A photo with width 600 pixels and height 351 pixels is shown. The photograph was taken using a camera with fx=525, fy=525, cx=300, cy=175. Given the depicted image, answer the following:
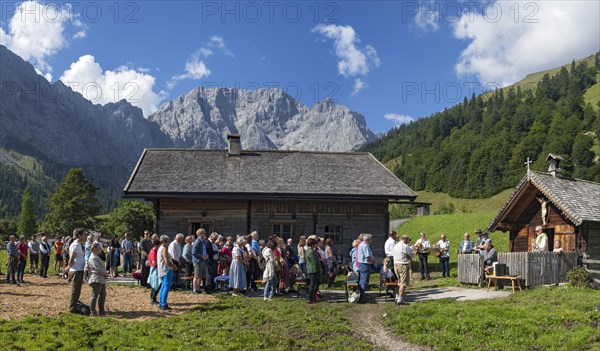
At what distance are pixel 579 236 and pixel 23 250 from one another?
72.2 ft

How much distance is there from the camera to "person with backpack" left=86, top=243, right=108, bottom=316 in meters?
13.2

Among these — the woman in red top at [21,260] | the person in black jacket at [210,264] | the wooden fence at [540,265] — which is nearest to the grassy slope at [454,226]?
the wooden fence at [540,265]

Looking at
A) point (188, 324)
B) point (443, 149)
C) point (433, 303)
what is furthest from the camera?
point (443, 149)

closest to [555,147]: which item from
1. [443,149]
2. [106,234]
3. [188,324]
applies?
[443,149]

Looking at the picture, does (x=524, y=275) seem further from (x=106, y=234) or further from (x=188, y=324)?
(x=106, y=234)

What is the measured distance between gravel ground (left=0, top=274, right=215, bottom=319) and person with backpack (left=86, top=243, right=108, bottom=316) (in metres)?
0.47

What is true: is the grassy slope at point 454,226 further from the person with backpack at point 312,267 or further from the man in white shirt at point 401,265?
the person with backpack at point 312,267

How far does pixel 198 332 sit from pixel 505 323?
713 centimetres

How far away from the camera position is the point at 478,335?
38.6ft

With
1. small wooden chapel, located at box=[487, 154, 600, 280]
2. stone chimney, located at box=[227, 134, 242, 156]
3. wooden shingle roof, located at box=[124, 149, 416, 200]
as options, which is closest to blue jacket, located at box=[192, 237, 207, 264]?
wooden shingle roof, located at box=[124, 149, 416, 200]

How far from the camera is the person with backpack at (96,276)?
13250 mm

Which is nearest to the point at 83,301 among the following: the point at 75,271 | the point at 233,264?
the point at 75,271

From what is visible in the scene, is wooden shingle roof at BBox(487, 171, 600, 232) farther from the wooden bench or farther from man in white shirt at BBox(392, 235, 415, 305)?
the wooden bench

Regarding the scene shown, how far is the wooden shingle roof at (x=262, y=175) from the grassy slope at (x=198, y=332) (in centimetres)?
1371
